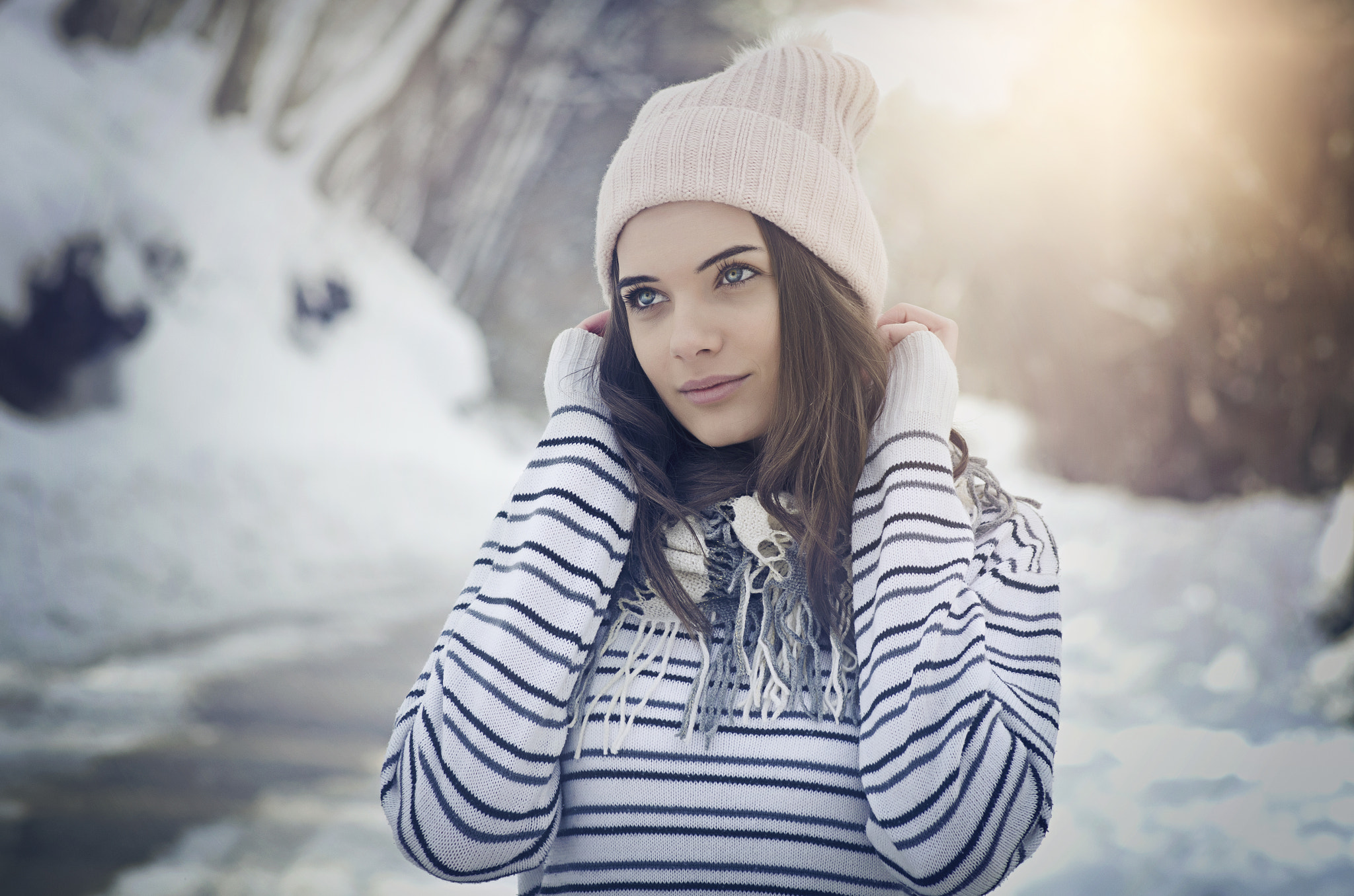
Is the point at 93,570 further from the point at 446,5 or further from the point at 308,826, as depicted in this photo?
the point at 446,5

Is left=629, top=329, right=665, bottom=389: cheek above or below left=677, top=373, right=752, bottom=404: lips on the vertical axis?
above

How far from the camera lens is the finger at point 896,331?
0.84 m

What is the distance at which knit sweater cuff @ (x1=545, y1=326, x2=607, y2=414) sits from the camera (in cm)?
82

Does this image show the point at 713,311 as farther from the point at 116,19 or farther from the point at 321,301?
the point at 116,19

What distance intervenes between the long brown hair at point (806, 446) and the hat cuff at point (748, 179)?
0.02m

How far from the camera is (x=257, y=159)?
2.03 metres

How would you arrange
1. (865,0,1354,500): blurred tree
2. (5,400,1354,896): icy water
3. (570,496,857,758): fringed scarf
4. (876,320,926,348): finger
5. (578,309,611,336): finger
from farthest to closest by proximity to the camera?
(865,0,1354,500): blurred tree
(5,400,1354,896): icy water
(578,309,611,336): finger
(876,320,926,348): finger
(570,496,857,758): fringed scarf

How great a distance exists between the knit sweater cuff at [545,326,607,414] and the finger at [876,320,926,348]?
33 centimetres

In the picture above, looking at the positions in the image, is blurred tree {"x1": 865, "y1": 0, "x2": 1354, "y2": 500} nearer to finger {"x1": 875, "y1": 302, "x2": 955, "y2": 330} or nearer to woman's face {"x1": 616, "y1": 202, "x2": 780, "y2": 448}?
finger {"x1": 875, "y1": 302, "x2": 955, "y2": 330}

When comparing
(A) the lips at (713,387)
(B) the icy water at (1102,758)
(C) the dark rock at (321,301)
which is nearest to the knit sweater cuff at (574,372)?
(A) the lips at (713,387)

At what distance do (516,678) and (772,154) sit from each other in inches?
22.6

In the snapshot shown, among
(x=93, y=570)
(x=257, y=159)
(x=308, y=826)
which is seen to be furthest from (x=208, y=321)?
(x=308, y=826)

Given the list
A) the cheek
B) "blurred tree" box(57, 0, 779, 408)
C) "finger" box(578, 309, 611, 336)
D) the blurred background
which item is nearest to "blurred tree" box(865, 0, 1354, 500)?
the blurred background

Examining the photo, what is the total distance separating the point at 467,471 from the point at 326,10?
50.8 inches
